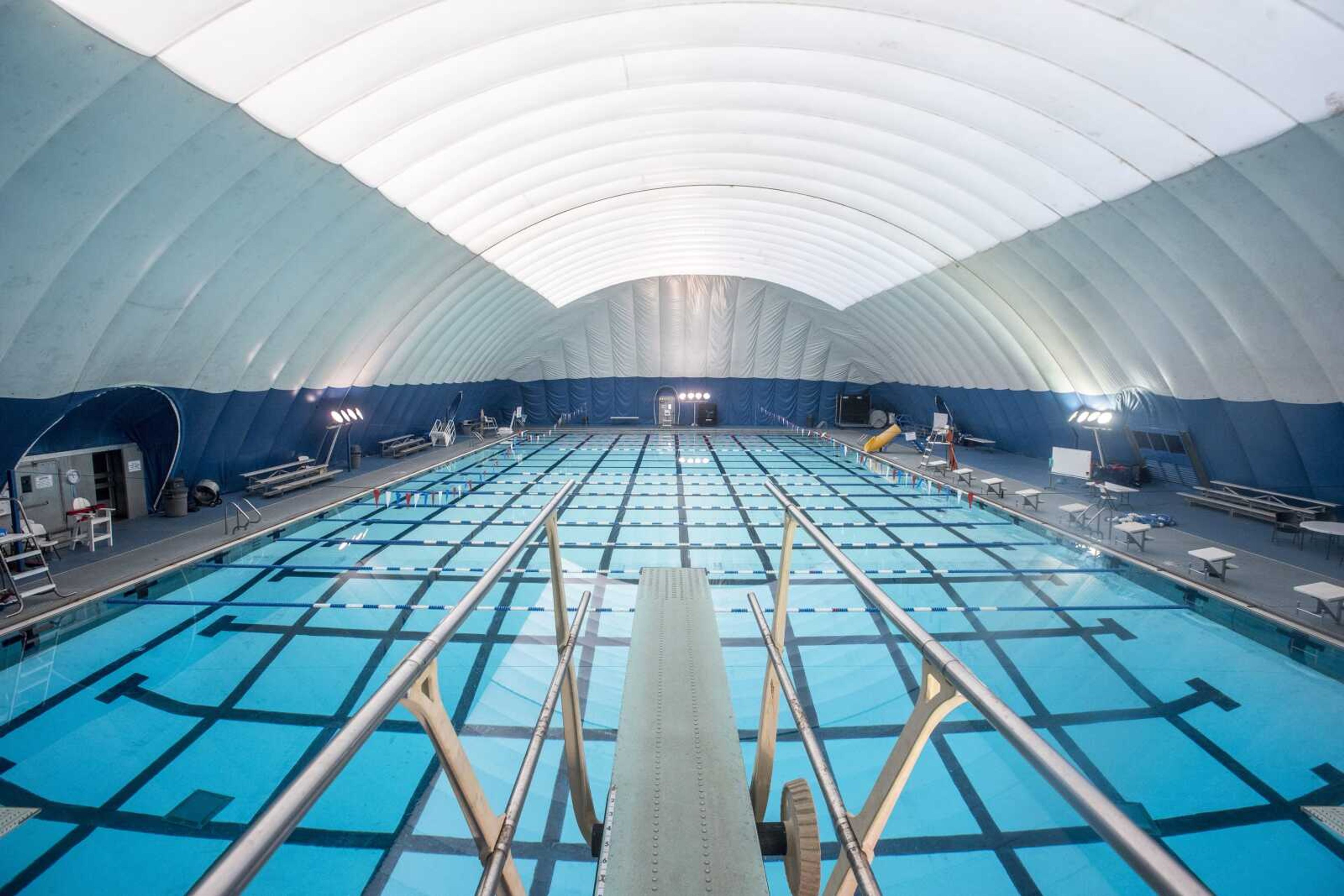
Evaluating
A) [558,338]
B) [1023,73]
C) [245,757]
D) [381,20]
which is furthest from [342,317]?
[558,338]

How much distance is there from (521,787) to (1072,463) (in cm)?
1400

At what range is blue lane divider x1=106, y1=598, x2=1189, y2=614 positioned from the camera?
7.92 m

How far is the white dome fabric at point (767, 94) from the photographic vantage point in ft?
20.7

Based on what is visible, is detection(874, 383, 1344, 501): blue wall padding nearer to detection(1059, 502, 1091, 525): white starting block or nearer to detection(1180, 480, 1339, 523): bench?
detection(1180, 480, 1339, 523): bench

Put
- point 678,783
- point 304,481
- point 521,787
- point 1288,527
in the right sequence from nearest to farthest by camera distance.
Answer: point 521,787 < point 678,783 < point 1288,527 < point 304,481

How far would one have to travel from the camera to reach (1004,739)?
5.83ft

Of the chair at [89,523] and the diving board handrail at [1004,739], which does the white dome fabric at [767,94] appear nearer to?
the chair at [89,523]

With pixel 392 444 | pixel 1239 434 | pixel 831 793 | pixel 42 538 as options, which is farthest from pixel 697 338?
pixel 831 793

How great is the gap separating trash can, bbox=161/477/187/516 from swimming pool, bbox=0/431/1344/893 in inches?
111

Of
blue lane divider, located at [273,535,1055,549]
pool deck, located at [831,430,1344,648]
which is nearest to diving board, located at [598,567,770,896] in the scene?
blue lane divider, located at [273,535,1055,549]

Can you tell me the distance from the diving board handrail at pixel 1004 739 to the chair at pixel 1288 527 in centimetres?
1198

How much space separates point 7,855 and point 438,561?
19.7ft

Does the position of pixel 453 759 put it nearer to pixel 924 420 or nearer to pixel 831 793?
pixel 831 793

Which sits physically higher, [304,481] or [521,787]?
[521,787]
